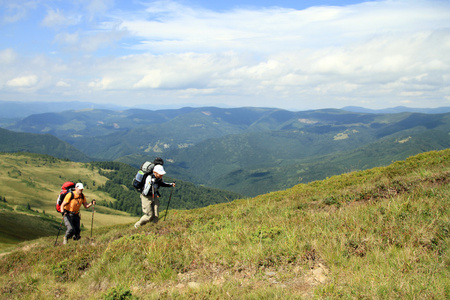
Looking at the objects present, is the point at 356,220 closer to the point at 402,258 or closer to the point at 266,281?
the point at 402,258

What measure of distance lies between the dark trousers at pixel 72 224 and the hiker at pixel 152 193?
3988 millimetres

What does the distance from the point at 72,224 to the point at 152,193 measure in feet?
17.2

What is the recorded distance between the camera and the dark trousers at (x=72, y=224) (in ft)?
41.5

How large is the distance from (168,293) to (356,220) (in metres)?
4.87

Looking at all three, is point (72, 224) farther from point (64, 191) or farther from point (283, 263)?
point (283, 263)

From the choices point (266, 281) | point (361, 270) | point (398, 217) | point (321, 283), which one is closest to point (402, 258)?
point (361, 270)

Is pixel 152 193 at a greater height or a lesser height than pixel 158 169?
lesser

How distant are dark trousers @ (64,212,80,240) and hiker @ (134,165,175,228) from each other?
399cm

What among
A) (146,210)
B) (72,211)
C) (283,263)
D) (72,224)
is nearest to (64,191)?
(72,211)

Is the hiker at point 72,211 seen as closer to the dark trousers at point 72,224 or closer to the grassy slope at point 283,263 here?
the dark trousers at point 72,224

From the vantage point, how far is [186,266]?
6027mm

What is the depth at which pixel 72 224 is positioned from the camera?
12.8 meters

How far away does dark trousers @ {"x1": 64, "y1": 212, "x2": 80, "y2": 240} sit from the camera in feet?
41.5

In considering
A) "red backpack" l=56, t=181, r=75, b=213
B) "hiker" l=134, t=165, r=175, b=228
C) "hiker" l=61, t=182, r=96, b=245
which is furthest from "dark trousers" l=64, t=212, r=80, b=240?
"hiker" l=134, t=165, r=175, b=228
